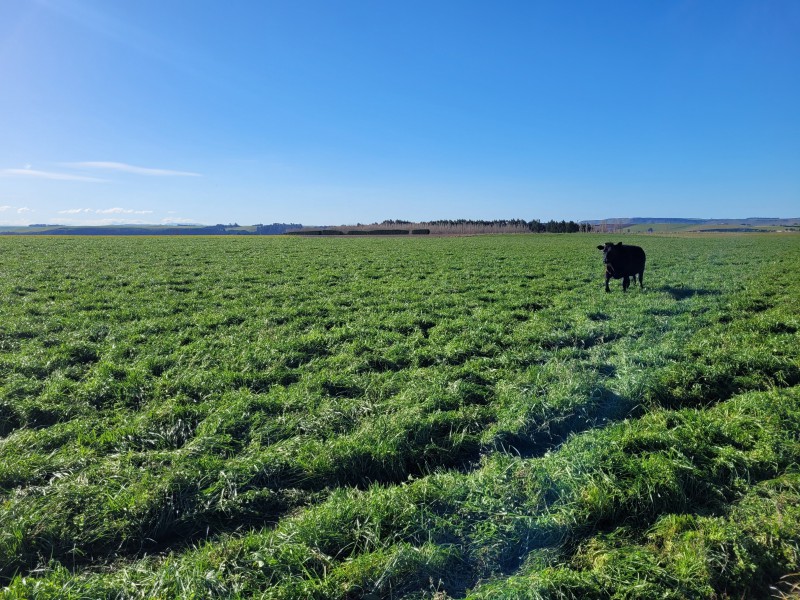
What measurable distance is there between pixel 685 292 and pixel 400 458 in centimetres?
1381

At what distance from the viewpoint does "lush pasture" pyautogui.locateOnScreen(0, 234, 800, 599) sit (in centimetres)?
312

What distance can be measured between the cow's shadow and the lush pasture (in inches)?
144

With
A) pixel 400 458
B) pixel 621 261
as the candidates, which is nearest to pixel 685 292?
pixel 621 261

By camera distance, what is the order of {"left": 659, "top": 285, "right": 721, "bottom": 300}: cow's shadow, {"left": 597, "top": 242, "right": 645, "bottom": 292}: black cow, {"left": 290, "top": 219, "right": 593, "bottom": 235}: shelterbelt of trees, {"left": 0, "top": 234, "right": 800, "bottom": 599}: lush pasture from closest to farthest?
{"left": 0, "top": 234, "right": 800, "bottom": 599}: lush pasture
{"left": 659, "top": 285, "right": 721, "bottom": 300}: cow's shadow
{"left": 597, "top": 242, "right": 645, "bottom": 292}: black cow
{"left": 290, "top": 219, "right": 593, "bottom": 235}: shelterbelt of trees

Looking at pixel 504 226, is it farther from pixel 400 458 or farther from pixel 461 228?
pixel 400 458

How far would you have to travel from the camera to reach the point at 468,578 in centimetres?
313

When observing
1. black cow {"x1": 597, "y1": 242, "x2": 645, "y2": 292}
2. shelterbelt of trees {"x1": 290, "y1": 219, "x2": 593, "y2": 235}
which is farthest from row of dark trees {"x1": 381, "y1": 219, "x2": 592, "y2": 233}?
black cow {"x1": 597, "y1": 242, "x2": 645, "y2": 292}

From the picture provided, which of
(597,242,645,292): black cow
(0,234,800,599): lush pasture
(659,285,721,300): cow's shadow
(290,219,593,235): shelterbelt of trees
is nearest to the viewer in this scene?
(0,234,800,599): lush pasture

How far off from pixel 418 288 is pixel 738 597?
43.2ft

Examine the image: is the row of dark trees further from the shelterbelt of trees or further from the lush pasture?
the lush pasture

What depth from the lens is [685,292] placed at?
14.4 m

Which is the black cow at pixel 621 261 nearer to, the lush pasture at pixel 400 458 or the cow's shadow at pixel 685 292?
the cow's shadow at pixel 685 292

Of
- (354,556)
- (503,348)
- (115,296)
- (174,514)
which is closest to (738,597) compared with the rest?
(354,556)

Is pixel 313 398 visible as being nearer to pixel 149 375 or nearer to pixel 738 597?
pixel 149 375
